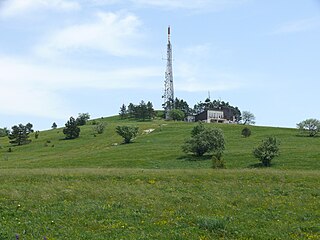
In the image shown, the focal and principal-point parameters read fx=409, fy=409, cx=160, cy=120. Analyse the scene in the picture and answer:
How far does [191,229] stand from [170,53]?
150628 mm

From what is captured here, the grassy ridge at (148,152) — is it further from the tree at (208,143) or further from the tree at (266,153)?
the tree at (208,143)

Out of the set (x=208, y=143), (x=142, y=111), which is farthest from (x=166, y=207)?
(x=142, y=111)

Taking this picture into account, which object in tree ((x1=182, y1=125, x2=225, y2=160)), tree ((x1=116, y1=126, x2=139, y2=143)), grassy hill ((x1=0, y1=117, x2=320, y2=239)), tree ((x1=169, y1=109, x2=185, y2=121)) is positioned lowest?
grassy hill ((x1=0, y1=117, x2=320, y2=239))

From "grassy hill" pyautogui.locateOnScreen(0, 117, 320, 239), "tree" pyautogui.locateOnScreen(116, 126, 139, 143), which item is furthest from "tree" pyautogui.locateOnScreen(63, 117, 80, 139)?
"grassy hill" pyautogui.locateOnScreen(0, 117, 320, 239)

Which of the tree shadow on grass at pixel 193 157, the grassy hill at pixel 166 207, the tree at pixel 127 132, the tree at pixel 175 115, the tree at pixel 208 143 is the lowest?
the tree shadow on grass at pixel 193 157

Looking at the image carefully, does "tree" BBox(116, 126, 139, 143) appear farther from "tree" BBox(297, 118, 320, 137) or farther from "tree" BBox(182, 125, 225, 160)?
"tree" BBox(297, 118, 320, 137)

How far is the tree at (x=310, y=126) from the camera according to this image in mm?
102000

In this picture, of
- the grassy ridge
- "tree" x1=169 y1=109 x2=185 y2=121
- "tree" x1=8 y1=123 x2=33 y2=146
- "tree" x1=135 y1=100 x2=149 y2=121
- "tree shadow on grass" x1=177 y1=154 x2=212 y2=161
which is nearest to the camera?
the grassy ridge

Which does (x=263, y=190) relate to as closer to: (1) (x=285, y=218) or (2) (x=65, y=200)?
(1) (x=285, y=218)

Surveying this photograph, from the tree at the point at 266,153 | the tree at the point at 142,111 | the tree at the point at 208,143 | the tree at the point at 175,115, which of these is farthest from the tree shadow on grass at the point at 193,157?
the tree at the point at 142,111

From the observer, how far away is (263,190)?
22547mm

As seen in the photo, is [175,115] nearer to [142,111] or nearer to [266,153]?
[142,111]

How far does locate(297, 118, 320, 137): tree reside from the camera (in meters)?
102

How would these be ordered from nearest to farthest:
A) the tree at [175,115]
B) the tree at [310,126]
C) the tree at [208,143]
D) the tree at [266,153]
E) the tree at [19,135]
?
the tree at [266,153]
the tree at [208,143]
the tree at [310,126]
the tree at [19,135]
the tree at [175,115]
